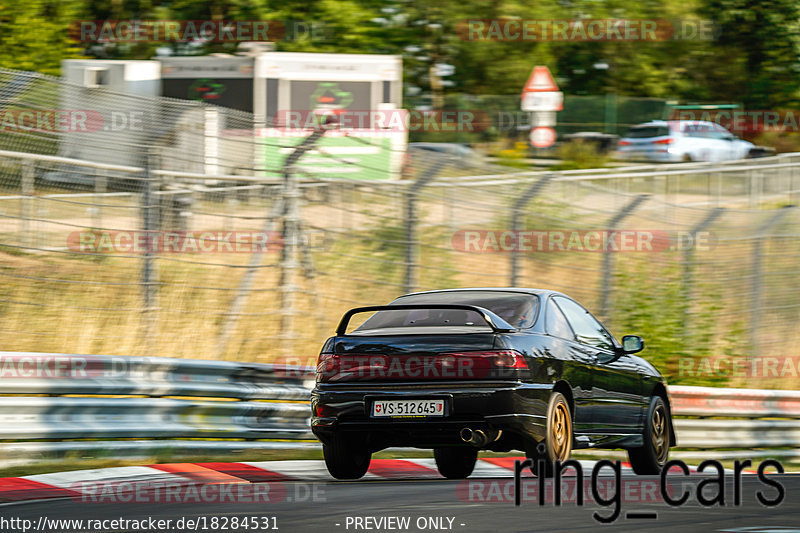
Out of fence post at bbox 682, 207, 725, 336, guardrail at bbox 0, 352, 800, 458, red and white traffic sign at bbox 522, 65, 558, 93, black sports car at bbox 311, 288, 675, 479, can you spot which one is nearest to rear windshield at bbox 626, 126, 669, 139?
red and white traffic sign at bbox 522, 65, 558, 93

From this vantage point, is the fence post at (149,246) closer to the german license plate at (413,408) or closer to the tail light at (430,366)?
the tail light at (430,366)

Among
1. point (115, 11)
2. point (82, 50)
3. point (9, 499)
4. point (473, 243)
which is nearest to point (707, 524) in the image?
point (9, 499)

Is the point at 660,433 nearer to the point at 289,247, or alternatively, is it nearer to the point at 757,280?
the point at 289,247

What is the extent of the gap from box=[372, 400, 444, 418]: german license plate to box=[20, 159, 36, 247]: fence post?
4941 mm

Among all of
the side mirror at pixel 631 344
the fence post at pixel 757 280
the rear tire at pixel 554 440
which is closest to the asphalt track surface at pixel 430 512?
the rear tire at pixel 554 440

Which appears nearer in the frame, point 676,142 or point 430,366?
point 430,366

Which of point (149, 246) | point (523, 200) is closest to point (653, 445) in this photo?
point (523, 200)

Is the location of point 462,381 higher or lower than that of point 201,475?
higher

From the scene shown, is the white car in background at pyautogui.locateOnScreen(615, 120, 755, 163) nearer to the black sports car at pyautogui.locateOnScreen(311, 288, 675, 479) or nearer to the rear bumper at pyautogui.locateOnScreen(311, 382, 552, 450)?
the black sports car at pyautogui.locateOnScreen(311, 288, 675, 479)

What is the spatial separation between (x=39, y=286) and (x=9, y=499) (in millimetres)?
4800

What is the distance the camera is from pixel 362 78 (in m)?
26.1

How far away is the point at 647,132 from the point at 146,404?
1044 inches

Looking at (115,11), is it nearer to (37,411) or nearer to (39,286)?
(39,286)

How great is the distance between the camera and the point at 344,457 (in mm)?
8984
